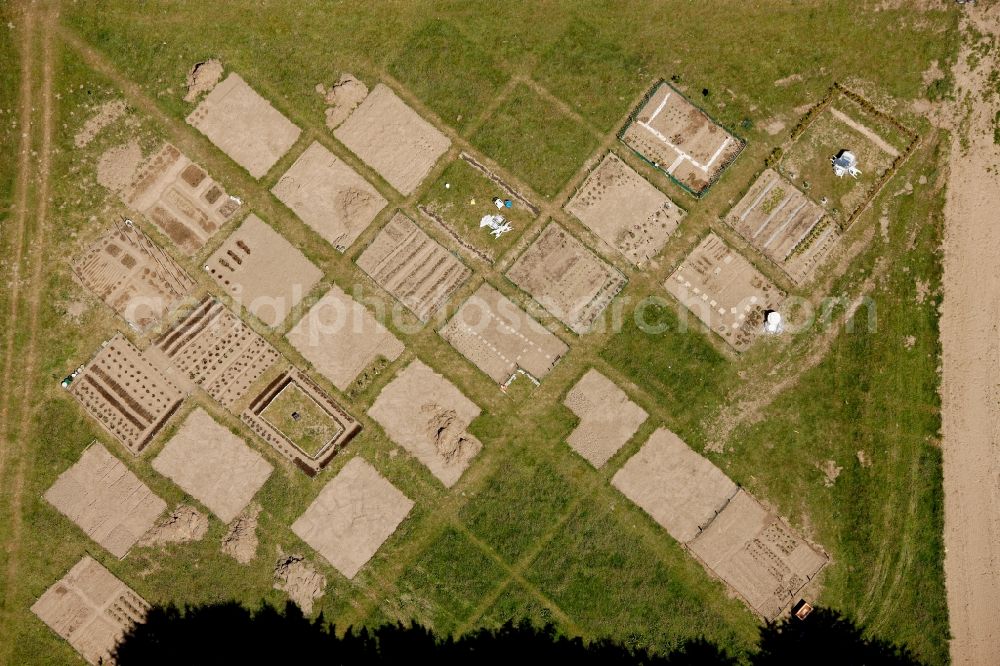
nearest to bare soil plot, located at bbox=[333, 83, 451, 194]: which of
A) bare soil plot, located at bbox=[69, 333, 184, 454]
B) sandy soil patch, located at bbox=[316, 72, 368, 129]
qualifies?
sandy soil patch, located at bbox=[316, 72, 368, 129]

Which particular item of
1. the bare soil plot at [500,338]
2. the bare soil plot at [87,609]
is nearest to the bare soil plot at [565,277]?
the bare soil plot at [500,338]

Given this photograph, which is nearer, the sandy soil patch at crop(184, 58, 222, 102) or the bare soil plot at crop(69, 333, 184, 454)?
the bare soil plot at crop(69, 333, 184, 454)

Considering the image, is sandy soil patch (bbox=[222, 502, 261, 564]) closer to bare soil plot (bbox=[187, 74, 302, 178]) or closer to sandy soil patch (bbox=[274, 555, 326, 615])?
sandy soil patch (bbox=[274, 555, 326, 615])

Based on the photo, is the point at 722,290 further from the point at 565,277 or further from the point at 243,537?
the point at 243,537

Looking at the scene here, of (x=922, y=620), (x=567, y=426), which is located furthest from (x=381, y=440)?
(x=922, y=620)

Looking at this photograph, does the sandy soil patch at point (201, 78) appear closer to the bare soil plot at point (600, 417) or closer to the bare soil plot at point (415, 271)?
the bare soil plot at point (415, 271)

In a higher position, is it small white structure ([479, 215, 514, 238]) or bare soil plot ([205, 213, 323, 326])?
small white structure ([479, 215, 514, 238])

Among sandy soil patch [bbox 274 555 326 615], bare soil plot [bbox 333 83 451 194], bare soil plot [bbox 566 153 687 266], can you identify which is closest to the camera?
sandy soil patch [bbox 274 555 326 615]
